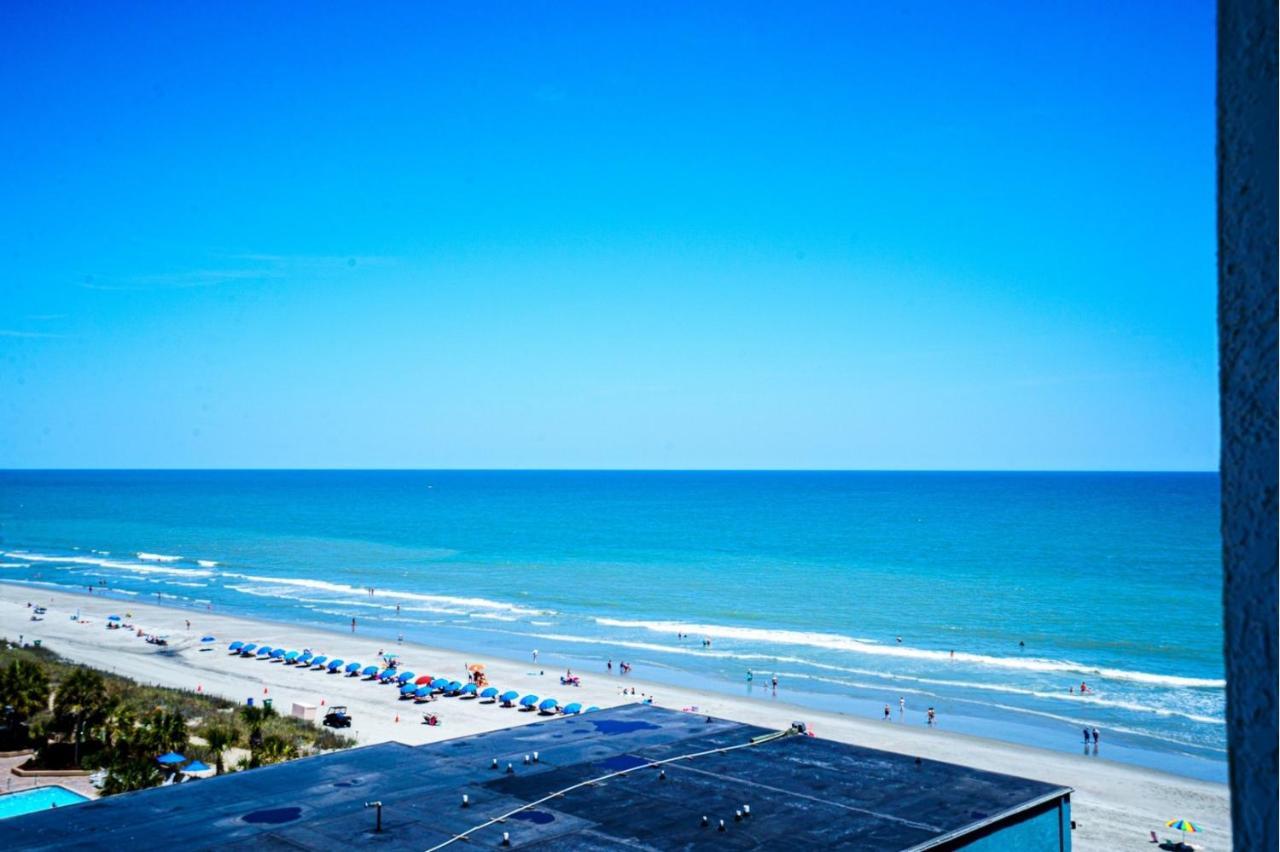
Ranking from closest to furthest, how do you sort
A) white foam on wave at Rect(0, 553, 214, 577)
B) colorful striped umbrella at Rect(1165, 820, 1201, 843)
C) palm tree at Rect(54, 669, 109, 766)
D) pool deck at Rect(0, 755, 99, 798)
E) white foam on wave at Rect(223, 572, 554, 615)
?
pool deck at Rect(0, 755, 99, 798), colorful striped umbrella at Rect(1165, 820, 1201, 843), palm tree at Rect(54, 669, 109, 766), white foam on wave at Rect(223, 572, 554, 615), white foam on wave at Rect(0, 553, 214, 577)

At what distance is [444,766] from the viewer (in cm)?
1762

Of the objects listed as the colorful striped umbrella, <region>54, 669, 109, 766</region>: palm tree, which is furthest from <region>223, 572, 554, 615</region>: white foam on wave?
the colorful striped umbrella

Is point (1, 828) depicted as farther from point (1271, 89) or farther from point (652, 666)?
point (652, 666)

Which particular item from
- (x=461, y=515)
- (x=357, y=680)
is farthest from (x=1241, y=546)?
(x=461, y=515)

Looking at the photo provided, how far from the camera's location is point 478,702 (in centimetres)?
4275

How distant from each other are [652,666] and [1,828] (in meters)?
39.7

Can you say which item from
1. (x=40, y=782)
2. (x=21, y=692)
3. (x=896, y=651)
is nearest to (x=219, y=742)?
(x=40, y=782)

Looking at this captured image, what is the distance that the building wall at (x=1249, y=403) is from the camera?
1.26 meters

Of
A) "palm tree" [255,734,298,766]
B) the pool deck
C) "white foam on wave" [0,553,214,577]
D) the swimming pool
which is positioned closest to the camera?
the swimming pool

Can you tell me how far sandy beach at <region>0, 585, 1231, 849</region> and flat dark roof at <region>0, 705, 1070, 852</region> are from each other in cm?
1429

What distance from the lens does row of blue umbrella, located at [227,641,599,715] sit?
134ft

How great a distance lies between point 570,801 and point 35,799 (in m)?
16.3

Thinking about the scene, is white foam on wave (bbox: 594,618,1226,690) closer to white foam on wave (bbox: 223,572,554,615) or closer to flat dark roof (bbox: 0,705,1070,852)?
white foam on wave (bbox: 223,572,554,615)

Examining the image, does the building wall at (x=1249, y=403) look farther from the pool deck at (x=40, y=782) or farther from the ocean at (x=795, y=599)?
the ocean at (x=795, y=599)
